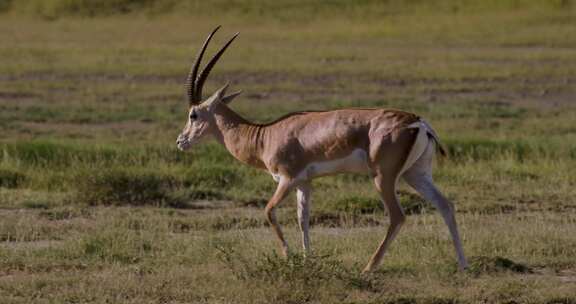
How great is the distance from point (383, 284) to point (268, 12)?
42553 mm

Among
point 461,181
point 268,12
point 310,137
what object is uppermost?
point 310,137

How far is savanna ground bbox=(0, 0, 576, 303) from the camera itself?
768 centimetres

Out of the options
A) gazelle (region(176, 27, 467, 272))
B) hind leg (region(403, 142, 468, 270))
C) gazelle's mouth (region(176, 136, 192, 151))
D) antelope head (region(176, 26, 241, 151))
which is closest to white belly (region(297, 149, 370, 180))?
gazelle (region(176, 27, 467, 272))

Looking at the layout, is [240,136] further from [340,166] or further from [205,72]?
[340,166]

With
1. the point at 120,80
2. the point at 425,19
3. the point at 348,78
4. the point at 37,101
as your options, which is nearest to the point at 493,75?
the point at 348,78

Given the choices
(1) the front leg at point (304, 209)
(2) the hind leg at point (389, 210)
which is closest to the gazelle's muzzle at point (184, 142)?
(1) the front leg at point (304, 209)

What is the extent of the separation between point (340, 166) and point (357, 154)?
0.15 m

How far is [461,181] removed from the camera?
12.7 m

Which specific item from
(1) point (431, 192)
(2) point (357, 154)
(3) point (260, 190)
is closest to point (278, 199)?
(2) point (357, 154)

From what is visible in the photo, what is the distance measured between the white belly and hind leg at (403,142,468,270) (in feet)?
1.12

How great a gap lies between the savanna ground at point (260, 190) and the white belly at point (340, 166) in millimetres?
586

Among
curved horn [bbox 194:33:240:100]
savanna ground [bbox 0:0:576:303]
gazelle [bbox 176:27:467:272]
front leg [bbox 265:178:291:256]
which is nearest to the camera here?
savanna ground [bbox 0:0:576:303]

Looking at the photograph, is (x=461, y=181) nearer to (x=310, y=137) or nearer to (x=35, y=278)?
(x=310, y=137)

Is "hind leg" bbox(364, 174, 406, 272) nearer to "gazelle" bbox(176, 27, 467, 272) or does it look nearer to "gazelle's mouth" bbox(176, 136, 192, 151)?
"gazelle" bbox(176, 27, 467, 272)
